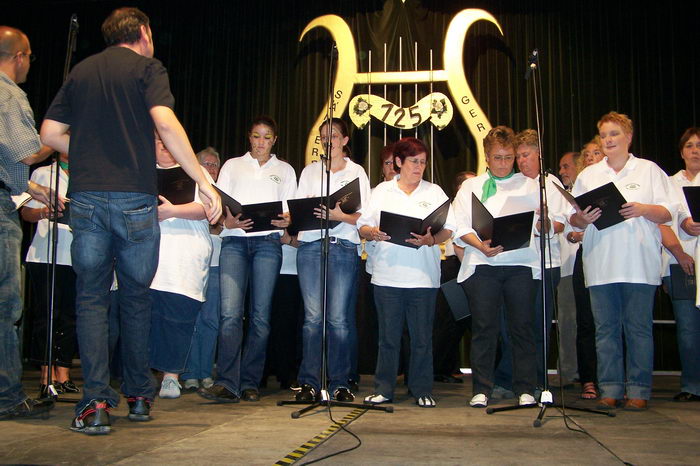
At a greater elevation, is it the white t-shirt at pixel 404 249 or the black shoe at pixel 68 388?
the white t-shirt at pixel 404 249

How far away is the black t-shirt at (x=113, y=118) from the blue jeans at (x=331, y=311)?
51.9 inches

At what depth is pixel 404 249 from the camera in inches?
147

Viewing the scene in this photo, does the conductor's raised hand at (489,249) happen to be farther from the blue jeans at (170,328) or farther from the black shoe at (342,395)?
the blue jeans at (170,328)

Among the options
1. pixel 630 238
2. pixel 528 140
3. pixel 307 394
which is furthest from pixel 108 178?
pixel 630 238

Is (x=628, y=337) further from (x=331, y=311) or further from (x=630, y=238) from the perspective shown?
(x=331, y=311)

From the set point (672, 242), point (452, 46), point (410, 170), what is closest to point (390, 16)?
point (452, 46)

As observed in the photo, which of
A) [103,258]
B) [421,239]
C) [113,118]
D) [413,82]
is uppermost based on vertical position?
[413,82]

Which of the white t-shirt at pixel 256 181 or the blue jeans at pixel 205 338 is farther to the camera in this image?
the blue jeans at pixel 205 338

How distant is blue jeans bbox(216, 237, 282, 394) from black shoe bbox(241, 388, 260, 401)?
38 millimetres

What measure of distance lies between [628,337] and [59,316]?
10.9ft

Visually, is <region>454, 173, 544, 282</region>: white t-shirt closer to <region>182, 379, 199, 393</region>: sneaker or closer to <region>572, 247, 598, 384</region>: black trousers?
<region>572, 247, 598, 384</region>: black trousers

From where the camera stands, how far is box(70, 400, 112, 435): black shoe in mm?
2504

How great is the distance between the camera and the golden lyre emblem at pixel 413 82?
6648 mm

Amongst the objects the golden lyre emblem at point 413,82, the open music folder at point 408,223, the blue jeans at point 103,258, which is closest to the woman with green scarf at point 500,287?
the open music folder at point 408,223
